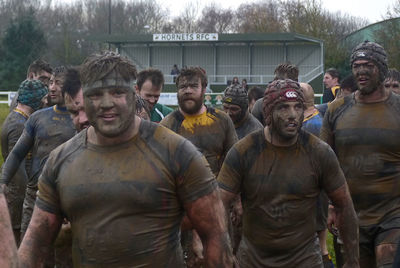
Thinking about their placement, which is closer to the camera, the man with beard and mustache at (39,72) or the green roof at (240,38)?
the man with beard and mustache at (39,72)

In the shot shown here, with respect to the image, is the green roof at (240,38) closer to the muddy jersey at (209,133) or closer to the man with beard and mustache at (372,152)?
the muddy jersey at (209,133)

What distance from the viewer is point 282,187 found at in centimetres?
498

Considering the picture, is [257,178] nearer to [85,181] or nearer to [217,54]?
[85,181]

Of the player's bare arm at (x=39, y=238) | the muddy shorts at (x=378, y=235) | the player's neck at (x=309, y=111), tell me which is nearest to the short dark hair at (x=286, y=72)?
the player's neck at (x=309, y=111)

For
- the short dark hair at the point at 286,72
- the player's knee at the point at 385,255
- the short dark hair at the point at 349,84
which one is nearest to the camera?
the player's knee at the point at 385,255

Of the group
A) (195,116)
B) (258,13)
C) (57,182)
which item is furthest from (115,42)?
(57,182)

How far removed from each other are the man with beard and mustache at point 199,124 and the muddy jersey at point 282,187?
2.37 meters

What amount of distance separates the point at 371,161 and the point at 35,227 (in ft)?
11.7

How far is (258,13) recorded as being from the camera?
6838 centimetres

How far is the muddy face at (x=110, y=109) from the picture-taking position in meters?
3.45

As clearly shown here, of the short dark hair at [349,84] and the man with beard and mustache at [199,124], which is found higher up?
the short dark hair at [349,84]

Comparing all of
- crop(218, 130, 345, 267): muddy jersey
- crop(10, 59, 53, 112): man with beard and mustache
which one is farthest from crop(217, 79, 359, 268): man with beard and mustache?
crop(10, 59, 53, 112): man with beard and mustache

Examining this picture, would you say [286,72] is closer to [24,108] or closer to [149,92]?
[149,92]

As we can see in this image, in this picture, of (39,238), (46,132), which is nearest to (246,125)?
(46,132)
